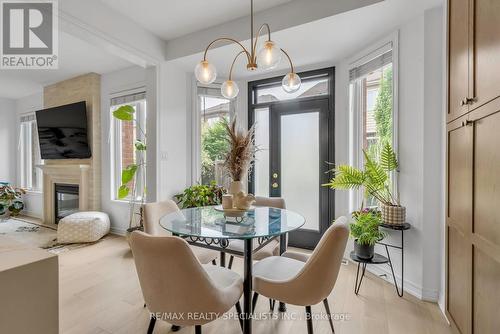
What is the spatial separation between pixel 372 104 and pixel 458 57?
4.20 ft

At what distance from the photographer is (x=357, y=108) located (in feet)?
10.1

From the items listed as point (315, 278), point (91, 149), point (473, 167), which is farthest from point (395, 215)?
point (91, 149)

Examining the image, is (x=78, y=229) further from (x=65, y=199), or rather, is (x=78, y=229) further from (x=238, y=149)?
(x=238, y=149)

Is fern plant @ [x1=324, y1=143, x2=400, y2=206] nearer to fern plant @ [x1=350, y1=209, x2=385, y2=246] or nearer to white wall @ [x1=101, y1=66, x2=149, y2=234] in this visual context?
fern plant @ [x1=350, y1=209, x2=385, y2=246]

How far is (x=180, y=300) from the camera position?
1.25 metres

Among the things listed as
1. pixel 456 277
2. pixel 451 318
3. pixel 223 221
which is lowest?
pixel 451 318

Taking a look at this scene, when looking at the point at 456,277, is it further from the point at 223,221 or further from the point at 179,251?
the point at 179,251

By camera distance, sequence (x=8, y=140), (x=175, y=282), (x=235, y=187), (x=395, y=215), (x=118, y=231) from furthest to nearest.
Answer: (x=8, y=140) → (x=118, y=231) → (x=395, y=215) → (x=235, y=187) → (x=175, y=282)

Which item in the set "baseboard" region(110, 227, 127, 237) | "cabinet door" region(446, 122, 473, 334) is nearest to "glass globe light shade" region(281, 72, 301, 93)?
"cabinet door" region(446, 122, 473, 334)

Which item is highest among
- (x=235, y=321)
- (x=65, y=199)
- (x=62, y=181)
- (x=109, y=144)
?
(x=109, y=144)

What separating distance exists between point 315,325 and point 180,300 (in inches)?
46.4

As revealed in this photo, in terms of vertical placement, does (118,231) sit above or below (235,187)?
below

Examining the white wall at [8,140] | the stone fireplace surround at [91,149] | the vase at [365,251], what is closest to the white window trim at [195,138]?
the stone fireplace surround at [91,149]

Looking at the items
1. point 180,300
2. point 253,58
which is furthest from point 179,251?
point 253,58
